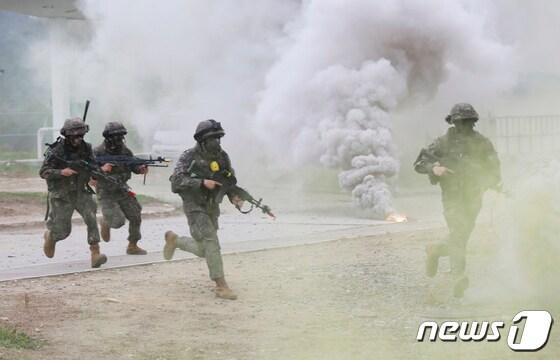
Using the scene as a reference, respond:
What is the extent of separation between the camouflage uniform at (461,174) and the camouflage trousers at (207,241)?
1877mm

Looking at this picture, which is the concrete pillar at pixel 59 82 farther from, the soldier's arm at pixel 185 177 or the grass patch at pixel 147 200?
the soldier's arm at pixel 185 177

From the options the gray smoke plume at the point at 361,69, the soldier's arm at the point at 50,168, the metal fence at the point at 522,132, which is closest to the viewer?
the soldier's arm at the point at 50,168

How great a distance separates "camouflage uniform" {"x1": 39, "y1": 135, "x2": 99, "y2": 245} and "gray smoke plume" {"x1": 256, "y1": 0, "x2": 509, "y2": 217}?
7.59m

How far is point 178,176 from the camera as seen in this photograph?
9.56 meters

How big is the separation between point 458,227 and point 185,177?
94.3 inches

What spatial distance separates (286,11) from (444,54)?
3113 millimetres

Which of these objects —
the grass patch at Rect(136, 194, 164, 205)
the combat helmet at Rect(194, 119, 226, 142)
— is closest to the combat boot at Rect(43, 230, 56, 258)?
the combat helmet at Rect(194, 119, 226, 142)

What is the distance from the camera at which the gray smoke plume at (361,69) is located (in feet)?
60.8

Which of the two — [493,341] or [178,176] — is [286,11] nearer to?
[178,176]

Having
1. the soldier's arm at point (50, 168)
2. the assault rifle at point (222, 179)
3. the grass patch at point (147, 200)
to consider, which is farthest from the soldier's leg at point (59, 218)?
the grass patch at point (147, 200)

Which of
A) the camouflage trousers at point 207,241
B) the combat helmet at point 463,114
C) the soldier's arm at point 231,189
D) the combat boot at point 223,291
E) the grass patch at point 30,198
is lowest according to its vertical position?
the combat boot at point 223,291

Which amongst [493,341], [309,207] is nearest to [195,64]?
[309,207]

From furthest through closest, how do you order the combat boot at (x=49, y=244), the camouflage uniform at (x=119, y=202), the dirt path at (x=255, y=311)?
the camouflage uniform at (x=119, y=202), the combat boot at (x=49, y=244), the dirt path at (x=255, y=311)

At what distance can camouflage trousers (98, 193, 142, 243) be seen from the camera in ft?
40.4
